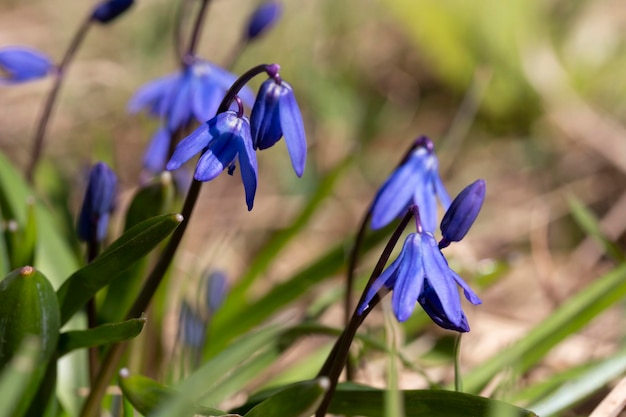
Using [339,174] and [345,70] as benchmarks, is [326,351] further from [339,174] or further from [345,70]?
[345,70]

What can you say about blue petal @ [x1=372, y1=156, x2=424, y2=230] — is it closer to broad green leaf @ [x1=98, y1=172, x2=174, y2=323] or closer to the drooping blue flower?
broad green leaf @ [x1=98, y1=172, x2=174, y2=323]

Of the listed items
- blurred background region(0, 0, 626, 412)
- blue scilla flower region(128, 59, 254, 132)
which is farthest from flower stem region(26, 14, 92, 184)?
blurred background region(0, 0, 626, 412)

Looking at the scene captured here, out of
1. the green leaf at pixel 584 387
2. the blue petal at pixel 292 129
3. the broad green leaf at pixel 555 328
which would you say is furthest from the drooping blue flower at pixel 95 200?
the green leaf at pixel 584 387

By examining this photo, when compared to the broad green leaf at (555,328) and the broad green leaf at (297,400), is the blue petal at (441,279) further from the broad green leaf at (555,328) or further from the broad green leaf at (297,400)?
the broad green leaf at (555,328)

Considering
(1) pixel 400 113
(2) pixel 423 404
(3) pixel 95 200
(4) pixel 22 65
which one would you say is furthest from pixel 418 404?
(1) pixel 400 113

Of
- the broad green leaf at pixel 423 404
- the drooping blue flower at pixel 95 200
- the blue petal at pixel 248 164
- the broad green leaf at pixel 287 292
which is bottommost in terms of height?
the broad green leaf at pixel 423 404

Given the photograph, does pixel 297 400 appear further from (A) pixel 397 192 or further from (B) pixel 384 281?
(A) pixel 397 192
